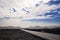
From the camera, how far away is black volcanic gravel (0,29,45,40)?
2292 mm

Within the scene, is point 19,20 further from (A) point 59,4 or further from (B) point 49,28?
(A) point 59,4

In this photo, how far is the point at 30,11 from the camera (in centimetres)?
238

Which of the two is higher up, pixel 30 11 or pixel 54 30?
pixel 30 11

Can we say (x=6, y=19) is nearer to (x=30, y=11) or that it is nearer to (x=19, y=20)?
(x=19, y=20)

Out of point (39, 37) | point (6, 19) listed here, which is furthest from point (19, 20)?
point (39, 37)

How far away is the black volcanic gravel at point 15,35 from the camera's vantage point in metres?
2.29

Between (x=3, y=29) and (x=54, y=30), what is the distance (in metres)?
0.80

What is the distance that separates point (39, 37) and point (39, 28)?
147mm

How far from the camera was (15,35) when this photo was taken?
7.66ft

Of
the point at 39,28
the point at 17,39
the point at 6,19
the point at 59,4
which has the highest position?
the point at 59,4

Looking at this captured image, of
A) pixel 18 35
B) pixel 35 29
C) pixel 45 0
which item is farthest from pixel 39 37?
pixel 45 0

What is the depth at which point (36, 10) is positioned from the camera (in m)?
2.37

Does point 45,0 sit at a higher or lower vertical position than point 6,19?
higher

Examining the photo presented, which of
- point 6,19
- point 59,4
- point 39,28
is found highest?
point 59,4
